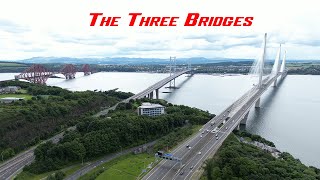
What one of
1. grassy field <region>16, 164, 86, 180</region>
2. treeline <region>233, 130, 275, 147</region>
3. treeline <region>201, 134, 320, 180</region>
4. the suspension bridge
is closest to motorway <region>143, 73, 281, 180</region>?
the suspension bridge

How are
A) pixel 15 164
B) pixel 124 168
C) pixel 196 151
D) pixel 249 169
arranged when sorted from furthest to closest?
pixel 196 151 → pixel 15 164 → pixel 124 168 → pixel 249 169

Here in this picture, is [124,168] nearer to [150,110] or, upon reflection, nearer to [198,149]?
[198,149]

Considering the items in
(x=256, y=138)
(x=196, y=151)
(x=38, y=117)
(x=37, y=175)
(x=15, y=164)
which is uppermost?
(x=38, y=117)

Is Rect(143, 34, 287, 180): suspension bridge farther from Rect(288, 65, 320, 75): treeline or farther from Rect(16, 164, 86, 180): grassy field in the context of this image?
Rect(288, 65, 320, 75): treeline

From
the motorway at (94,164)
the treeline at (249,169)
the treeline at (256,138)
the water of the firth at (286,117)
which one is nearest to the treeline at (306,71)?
the water of the firth at (286,117)

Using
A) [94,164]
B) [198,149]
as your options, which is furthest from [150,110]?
[94,164]

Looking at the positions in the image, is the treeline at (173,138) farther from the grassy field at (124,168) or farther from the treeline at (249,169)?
the treeline at (249,169)

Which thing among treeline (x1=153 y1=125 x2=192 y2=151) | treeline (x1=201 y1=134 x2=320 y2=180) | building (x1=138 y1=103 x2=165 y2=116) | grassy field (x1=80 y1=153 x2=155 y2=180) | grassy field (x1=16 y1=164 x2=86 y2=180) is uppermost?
building (x1=138 y1=103 x2=165 y2=116)

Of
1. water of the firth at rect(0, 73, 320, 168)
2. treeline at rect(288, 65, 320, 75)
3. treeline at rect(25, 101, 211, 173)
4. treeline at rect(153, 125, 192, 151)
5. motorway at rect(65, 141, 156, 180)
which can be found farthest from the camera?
treeline at rect(288, 65, 320, 75)
